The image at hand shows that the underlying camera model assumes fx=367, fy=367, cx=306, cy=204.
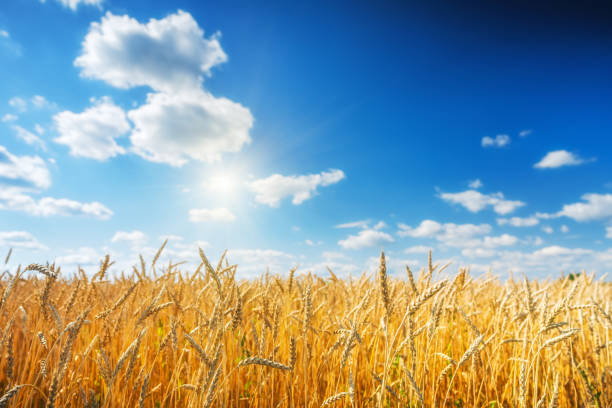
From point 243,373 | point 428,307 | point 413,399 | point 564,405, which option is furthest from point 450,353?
point 243,373

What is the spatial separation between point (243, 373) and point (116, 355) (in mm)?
947

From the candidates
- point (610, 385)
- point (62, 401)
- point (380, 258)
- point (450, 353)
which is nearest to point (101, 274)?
point (62, 401)

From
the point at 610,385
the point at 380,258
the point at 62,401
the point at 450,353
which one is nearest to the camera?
the point at 380,258

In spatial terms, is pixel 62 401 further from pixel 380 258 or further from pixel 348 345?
pixel 380 258

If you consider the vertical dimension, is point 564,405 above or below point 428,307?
below

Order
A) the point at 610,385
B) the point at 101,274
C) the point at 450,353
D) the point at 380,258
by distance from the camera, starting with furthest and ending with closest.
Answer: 1. the point at 450,353
2. the point at 610,385
3. the point at 101,274
4. the point at 380,258

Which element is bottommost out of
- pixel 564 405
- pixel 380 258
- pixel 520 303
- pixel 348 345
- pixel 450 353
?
pixel 564 405

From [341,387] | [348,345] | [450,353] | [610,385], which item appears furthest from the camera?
[450,353]

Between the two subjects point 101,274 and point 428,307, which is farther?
point 428,307

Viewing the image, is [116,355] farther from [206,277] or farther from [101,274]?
[206,277]

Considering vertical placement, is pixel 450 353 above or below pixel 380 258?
below

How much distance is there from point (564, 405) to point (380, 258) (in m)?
2.37

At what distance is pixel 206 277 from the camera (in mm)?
4348

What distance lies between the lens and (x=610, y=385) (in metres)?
2.80
